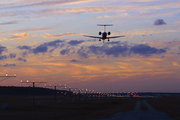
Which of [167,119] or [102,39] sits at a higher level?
[102,39]

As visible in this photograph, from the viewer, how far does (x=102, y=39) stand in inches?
2955

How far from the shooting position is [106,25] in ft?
277

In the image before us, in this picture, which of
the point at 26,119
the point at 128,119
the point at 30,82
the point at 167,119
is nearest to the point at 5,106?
the point at 30,82

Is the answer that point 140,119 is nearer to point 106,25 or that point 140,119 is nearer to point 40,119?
point 40,119

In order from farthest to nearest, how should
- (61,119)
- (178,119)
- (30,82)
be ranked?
(30,82), (61,119), (178,119)

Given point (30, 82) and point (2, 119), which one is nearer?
point (2, 119)

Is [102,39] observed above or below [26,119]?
above

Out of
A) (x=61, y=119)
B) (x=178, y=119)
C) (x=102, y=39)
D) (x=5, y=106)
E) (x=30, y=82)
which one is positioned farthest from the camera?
(x=30, y=82)

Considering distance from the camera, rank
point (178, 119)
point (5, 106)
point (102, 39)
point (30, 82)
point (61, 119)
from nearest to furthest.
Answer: point (178, 119)
point (61, 119)
point (102, 39)
point (5, 106)
point (30, 82)

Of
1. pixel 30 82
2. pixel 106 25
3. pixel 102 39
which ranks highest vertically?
pixel 106 25

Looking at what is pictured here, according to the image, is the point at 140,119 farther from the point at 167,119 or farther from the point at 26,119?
the point at 26,119

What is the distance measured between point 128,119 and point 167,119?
7396 millimetres

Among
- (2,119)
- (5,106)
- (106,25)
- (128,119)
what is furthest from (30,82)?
(128,119)

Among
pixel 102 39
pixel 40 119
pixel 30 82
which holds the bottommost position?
pixel 40 119
